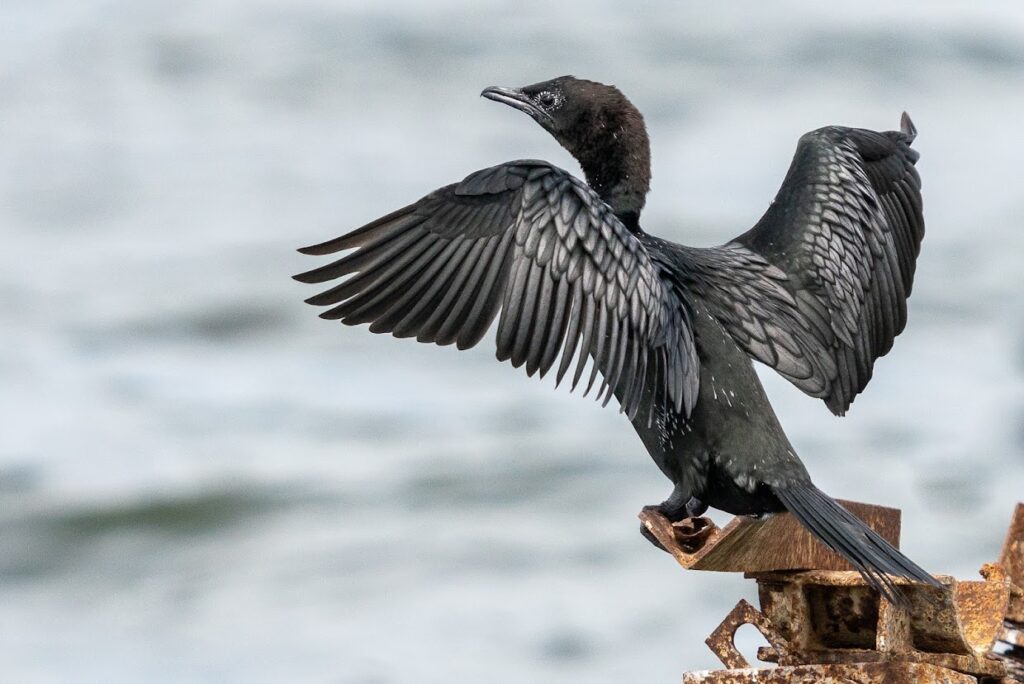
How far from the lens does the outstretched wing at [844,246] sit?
512cm

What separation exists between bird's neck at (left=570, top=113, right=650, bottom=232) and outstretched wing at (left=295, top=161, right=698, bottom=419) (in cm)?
74

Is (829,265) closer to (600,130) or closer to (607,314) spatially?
(600,130)

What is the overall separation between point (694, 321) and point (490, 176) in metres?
0.81

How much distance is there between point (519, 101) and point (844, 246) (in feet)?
4.53

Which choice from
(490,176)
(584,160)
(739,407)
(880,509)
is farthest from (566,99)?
(880,509)

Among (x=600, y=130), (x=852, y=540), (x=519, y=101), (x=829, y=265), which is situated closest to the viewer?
(x=852, y=540)

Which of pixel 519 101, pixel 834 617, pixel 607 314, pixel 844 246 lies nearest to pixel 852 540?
pixel 834 617

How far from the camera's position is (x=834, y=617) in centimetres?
399

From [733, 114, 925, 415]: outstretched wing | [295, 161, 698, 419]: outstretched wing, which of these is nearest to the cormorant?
[295, 161, 698, 419]: outstretched wing

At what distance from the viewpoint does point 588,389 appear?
421cm

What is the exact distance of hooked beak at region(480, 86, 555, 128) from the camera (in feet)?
18.5

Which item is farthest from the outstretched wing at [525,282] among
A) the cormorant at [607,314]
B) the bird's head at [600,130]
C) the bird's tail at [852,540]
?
the bird's head at [600,130]

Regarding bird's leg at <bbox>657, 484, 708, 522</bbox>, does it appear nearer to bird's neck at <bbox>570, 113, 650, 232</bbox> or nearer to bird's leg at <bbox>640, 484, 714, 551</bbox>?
bird's leg at <bbox>640, 484, 714, 551</bbox>

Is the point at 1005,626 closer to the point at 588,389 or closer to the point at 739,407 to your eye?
the point at 739,407
